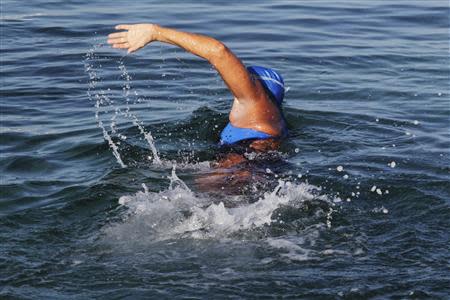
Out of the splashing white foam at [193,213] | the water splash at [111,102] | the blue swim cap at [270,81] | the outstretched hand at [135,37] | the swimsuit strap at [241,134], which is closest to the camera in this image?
the splashing white foam at [193,213]

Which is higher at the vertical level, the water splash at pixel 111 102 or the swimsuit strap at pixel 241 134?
the swimsuit strap at pixel 241 134

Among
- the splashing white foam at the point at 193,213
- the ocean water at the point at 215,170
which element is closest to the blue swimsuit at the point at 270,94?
the ocean water at the point at 215,170

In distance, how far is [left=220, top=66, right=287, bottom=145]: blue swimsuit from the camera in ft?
24.6

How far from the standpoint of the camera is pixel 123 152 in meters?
8.41

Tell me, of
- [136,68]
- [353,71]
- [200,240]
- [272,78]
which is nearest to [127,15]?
[136,68]

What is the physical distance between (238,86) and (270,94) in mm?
641

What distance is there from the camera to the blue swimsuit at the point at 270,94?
7.51 metres

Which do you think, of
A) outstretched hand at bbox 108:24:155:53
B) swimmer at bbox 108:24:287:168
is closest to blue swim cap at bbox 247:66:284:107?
swimmer at bbox 108:24:287:168

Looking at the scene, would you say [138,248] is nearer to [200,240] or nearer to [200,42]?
[200,240]

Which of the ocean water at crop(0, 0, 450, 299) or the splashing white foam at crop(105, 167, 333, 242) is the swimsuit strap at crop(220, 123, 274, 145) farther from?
the splashing white foam at crop(105, 167, 333, 242)

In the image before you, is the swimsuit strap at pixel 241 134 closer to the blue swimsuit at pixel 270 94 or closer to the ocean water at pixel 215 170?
the blue swimsuit at pixel 270 94

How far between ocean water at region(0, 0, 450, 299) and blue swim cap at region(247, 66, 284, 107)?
483 mm

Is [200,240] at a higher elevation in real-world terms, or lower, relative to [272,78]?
lower

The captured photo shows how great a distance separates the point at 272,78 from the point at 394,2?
9.66 metres
